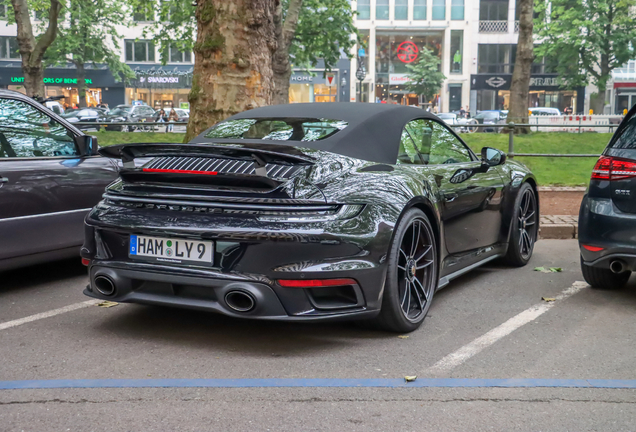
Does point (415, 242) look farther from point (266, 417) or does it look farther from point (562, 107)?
point (562, 107)

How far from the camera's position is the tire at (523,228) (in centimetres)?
648

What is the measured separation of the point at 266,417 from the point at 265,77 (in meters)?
6.75

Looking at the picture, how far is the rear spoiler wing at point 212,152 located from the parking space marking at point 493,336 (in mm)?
1299

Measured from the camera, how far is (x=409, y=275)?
4.54 meters

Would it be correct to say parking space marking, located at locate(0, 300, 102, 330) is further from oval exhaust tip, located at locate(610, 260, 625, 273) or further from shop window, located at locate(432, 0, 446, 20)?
shop window, located at locate(432, 0, 446, 20)

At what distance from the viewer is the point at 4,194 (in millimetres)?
5344

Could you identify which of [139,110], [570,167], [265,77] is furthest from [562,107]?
[265,77]

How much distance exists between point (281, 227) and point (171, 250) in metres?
0.63

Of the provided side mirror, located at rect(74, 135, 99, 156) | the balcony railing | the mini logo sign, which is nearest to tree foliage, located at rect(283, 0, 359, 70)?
side mirror, located at rect(74, 135, 99, 156)

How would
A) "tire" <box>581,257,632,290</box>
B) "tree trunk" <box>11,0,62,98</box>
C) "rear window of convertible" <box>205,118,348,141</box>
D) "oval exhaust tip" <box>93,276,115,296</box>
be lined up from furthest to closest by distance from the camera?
"tree trunk" <box>11,0,62,98</box> < "tire" <box>581,257,632,290</box> < "rear window of convertible" <box>205,118,348,141</box> < "oval exhaust tip" <box>93,276,115,296</box>

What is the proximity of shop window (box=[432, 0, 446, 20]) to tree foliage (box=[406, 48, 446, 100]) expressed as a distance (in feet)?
12.6

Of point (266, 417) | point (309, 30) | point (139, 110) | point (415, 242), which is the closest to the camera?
point (266, 417)

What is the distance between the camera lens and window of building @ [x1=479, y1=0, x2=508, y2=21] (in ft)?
198

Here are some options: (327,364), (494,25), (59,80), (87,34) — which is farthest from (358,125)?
(494,25)
